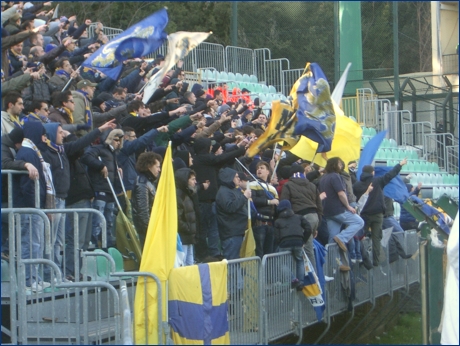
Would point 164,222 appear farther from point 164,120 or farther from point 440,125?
point 440,125

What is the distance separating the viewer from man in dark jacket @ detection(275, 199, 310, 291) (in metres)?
11.6

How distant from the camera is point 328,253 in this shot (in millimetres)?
12812

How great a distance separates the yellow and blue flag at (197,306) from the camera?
930 centimetres

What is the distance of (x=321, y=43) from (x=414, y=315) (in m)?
15.8

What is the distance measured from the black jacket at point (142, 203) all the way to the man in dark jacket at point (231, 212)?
1048mm

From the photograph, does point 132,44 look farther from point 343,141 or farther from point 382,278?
point 382,278

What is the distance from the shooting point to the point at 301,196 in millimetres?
12219

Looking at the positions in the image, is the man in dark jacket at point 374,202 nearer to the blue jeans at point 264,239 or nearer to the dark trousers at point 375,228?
the dark trousers at point 375,228

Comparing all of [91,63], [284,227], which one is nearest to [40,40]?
[91,63]

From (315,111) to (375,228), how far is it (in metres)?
2.32

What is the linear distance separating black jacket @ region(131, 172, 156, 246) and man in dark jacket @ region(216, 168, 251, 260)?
1.05 m

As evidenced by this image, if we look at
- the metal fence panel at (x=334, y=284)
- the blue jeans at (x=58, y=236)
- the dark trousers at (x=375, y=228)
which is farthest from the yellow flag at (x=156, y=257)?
the dark trousers at (x=375, y=228)

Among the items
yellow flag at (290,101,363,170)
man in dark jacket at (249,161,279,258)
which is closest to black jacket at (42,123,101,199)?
man in dark jacket at (249,161,279,258)

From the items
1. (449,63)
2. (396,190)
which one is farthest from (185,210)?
(449,63)
